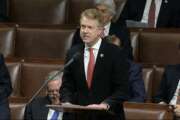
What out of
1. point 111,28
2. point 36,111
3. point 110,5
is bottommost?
point 36,111

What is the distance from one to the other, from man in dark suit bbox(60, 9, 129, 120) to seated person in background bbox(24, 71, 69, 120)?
7.2 inches

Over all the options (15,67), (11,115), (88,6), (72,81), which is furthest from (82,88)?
(88,6)

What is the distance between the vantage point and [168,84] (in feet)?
7.03

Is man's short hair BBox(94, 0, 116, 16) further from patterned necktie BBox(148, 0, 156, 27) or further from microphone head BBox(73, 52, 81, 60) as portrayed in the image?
microphone head BBox(73, 52, 81, 60)

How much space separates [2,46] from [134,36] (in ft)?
2.09

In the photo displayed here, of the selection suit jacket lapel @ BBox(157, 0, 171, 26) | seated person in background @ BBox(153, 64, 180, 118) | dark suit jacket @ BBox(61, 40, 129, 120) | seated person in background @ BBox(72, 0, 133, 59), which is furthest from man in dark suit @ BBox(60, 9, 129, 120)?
suit jacket lapel @ BBox(157, 0, 171, 26)

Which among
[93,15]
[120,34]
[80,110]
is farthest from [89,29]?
[120,34]

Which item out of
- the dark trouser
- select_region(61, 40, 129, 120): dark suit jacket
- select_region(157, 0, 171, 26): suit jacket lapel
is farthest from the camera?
select_region(157, 0, 171, 26): suit jacket lapel

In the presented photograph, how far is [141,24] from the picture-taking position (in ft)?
8.93

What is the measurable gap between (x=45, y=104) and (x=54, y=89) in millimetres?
64

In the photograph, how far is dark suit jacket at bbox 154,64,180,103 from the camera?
2.12 metres

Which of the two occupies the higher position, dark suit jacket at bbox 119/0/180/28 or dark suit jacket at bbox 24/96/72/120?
dark suit jacket at bbox 119/0/180/28

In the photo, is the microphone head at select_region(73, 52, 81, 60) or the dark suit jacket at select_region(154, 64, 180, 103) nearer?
the microphone head at select_region(73, 52, 81, 60)

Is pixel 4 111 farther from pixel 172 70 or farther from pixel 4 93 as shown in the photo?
pixel 172 70
